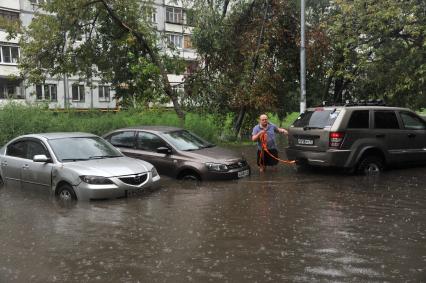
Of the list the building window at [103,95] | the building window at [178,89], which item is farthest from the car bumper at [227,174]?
the building window at [103,95]

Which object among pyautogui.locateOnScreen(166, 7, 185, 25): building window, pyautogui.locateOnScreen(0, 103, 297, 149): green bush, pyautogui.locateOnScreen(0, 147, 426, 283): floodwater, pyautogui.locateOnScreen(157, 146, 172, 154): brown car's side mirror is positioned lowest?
pyautogui.locateOnScreen(0, 147, 426, 283): floodwater

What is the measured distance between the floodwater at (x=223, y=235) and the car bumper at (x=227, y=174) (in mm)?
252

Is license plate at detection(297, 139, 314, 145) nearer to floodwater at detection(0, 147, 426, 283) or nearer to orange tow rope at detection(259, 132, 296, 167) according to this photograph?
orange tow rope at detection(259, 132, 296, 167)

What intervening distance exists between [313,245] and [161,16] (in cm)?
5006

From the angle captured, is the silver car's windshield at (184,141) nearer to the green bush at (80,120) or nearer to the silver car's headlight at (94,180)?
the silver car's headlight at (94,180)

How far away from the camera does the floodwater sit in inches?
202

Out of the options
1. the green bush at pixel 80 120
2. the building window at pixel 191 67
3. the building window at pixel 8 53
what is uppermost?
the building window at pixel 8 53

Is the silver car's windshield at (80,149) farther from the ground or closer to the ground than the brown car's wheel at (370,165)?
farther from the ground

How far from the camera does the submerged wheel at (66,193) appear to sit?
883 centimetres

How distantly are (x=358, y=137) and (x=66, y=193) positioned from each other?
6.48 meters

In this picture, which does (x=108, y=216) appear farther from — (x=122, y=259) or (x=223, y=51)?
(x=223, y=51)

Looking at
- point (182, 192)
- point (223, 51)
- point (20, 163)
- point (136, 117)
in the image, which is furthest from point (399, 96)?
point (20, 163)

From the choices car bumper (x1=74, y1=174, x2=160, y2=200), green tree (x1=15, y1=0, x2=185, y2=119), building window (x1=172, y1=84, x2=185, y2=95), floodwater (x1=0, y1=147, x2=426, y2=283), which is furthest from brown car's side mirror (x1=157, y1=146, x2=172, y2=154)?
building window (x1=172, y1=84, x2=185, y2=95)

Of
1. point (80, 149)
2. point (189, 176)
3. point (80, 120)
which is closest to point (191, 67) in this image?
point (80, 120)
